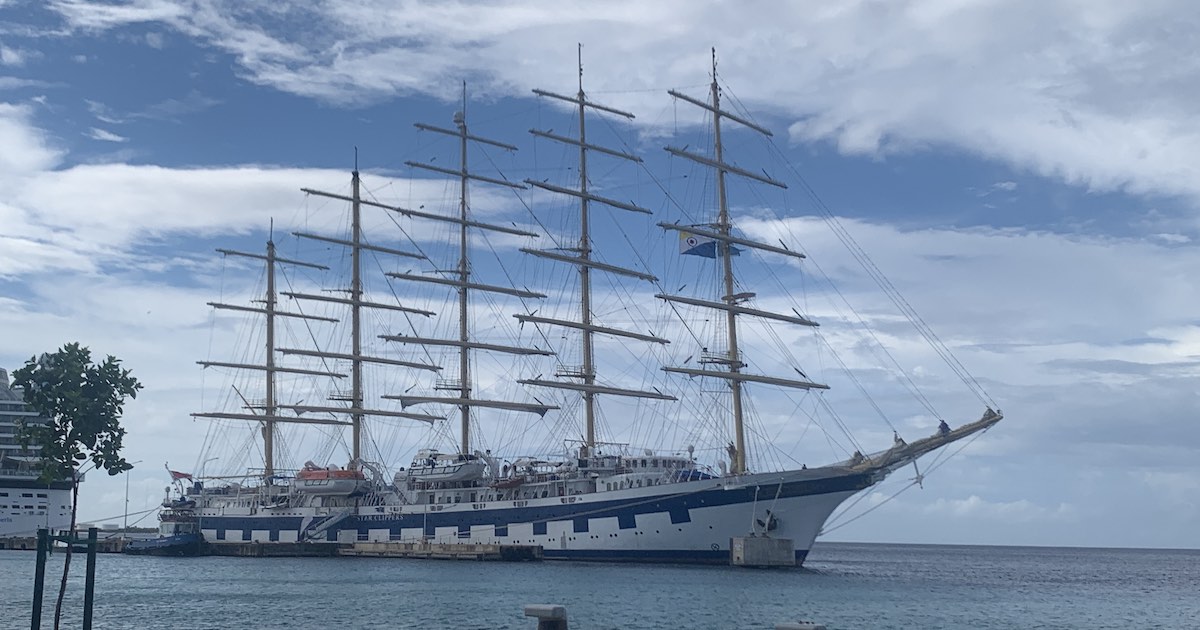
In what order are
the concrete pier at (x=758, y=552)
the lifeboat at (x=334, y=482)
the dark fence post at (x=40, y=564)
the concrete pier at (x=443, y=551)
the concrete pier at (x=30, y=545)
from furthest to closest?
the concrete pier at (x=30, y=545) → the lifeboat at (x=334, y=482) → the concrete pier at (x=443, y=551) → the concrete pier at (x=758, y=552) → the dark fence post at (x=40, y=564)

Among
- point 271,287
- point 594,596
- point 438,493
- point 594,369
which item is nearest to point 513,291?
point 594,369

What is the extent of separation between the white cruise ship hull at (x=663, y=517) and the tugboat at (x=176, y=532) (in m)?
22.5

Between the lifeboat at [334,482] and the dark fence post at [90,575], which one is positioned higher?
the lifeboat at [334,482]

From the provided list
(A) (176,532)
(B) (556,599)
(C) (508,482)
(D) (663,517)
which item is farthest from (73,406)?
(A) (176,532)

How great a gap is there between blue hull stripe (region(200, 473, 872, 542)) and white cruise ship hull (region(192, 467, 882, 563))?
0.18 feet

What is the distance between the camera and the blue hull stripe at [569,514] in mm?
62250

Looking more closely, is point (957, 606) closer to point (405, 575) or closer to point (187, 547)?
point (405, 575)

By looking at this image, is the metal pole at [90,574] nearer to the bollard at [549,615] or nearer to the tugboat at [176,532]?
the bollard at [549,615]

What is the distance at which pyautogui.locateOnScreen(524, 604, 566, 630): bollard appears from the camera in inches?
753

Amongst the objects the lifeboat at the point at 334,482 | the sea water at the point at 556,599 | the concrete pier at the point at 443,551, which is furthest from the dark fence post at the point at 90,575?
the lifeboat at the point at 334,482

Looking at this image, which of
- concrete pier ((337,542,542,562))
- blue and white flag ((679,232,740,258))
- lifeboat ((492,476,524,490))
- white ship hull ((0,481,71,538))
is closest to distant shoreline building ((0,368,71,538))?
white ship hull ((0,481,71,538))

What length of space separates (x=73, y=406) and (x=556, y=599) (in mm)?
24325

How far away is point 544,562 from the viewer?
68562 millimetres

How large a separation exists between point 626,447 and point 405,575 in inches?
728
